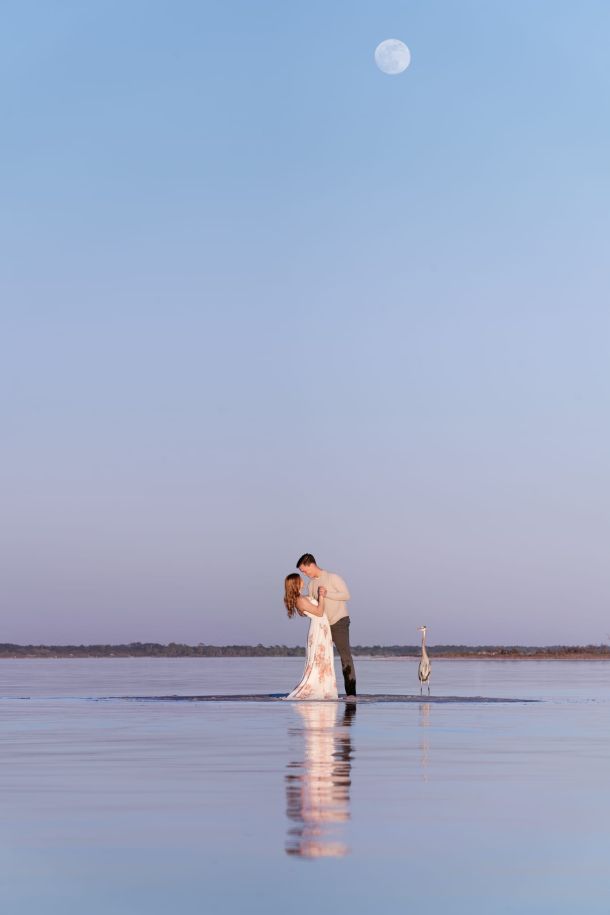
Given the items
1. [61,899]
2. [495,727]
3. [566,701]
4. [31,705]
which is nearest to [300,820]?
[61,899]

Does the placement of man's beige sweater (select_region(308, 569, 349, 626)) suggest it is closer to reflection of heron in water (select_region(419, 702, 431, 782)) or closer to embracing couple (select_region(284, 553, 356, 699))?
embracing couple (select_region(284, 553, 356, 699))

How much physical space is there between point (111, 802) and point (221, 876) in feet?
11.3

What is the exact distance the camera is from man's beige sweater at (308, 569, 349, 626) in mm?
29594

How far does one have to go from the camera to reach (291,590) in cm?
2902

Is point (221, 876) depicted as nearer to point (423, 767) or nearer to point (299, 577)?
point (423, 767)

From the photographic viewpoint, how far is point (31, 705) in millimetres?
28203

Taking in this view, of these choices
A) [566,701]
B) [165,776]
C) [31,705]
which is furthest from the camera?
[566,701]

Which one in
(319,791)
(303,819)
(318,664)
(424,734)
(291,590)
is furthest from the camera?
(318,664)

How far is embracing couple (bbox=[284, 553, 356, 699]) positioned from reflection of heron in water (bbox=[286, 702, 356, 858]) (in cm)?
842

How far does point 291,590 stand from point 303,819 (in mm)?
18924

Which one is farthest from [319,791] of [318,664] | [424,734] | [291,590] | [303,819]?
[318,664]

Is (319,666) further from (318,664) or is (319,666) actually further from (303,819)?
(303,819)

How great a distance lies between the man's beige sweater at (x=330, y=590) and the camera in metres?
29.6

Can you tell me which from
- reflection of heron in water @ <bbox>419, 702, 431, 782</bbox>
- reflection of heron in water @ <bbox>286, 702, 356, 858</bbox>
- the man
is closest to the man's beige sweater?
the man
